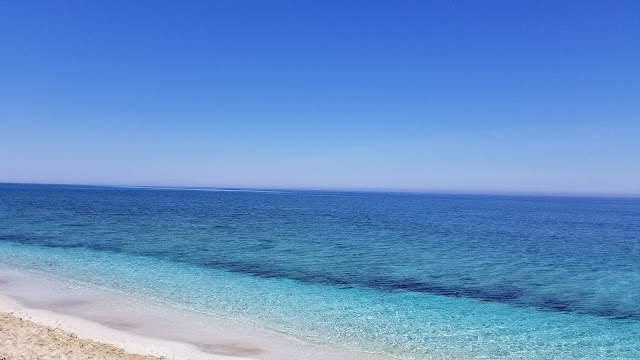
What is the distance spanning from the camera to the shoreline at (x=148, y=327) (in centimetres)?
1180

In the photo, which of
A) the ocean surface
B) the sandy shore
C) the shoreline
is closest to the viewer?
the sandy shore

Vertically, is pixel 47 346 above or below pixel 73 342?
above

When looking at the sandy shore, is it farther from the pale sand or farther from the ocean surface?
the ocean surface

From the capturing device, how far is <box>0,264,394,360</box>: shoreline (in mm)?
11797

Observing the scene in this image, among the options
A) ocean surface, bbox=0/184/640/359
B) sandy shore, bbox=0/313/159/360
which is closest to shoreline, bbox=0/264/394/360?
sandy shore, bbox=0/313/159/360

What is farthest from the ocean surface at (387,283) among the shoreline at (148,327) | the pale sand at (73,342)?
the pale sand at (73,342)

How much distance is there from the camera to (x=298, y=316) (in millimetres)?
15547

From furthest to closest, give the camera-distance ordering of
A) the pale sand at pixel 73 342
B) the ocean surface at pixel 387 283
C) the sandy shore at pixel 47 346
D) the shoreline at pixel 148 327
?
the ocean surface at pixel 387 283 < the shoreline at pixel 148 327 < the pale sand at pixel 73 342 < the sandy shore at pixel 47 346

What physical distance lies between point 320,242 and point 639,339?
23.8 metres

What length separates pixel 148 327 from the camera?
13.7 metres

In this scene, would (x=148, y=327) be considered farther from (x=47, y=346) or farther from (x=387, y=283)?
(x=387, y=283)

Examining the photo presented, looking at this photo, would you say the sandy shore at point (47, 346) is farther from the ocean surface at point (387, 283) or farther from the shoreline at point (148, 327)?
the ocean surface at point (387, 283)

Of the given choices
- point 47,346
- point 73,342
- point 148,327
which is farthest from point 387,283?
point 47,346

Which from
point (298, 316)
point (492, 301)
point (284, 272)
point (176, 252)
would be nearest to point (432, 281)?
point (492, 301)
